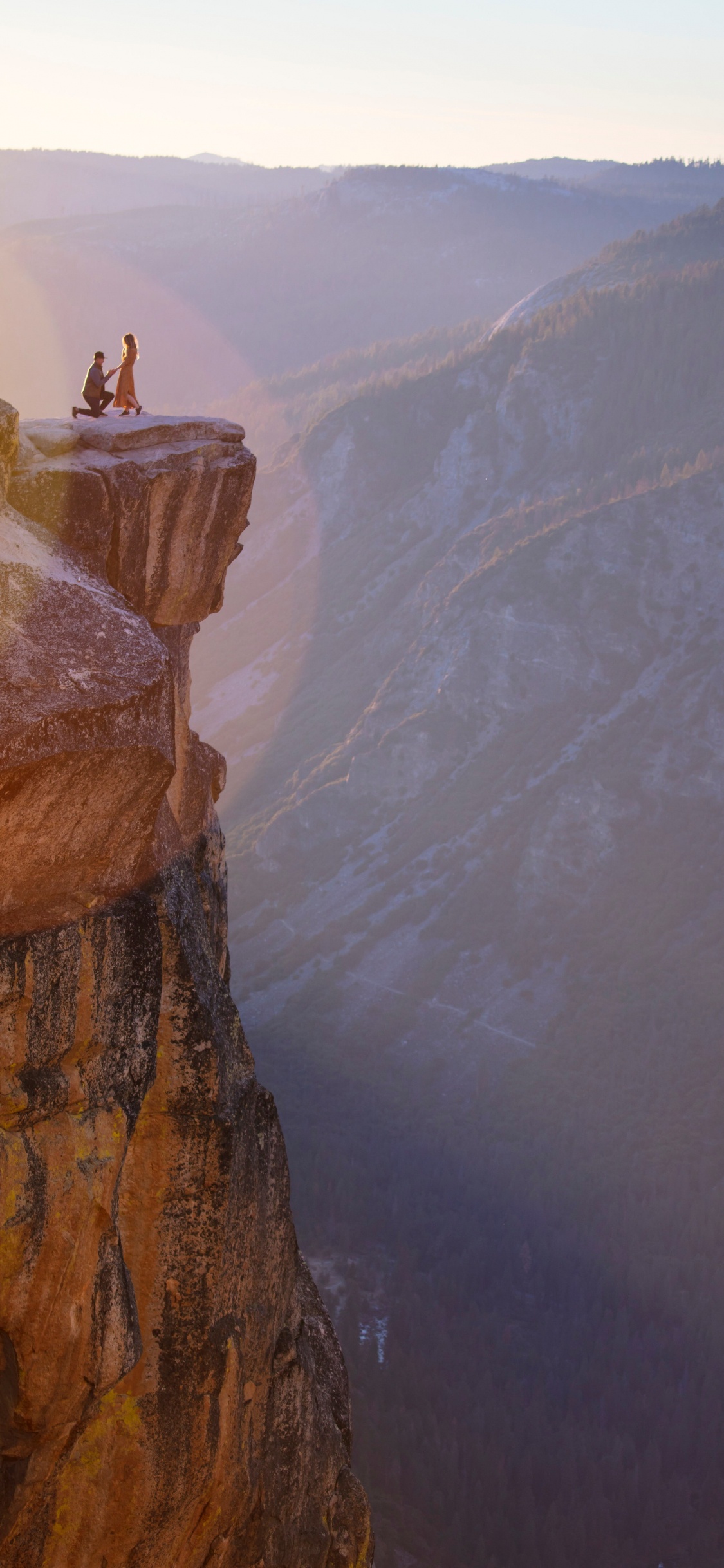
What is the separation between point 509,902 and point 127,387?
6970cm

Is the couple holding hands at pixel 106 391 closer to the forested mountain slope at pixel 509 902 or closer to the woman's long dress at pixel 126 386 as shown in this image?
the woman's long dress at pixel 126 386

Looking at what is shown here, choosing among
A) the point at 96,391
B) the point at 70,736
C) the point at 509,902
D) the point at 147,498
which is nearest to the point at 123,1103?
the point at 70,736

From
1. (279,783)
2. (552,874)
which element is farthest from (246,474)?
(279,783)

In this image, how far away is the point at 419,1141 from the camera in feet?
212

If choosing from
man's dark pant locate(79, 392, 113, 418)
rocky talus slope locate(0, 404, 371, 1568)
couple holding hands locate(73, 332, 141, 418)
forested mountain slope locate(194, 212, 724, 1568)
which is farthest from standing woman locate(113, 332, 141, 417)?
forested mountain slope locate(194, 212, 724, 1568)

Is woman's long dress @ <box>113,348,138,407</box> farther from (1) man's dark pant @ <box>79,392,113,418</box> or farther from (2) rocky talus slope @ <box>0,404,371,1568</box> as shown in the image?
(2) rocky talus slope @ <box>0,404,371,1568</box>

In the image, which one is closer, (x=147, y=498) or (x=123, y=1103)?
(x=123, y=1103)

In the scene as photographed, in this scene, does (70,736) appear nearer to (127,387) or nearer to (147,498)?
(147,498)

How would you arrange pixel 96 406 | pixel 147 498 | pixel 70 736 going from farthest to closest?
pixel 96 406 < pixel 147 498 < pixel 70 736

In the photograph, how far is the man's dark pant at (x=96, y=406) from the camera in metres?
19.6

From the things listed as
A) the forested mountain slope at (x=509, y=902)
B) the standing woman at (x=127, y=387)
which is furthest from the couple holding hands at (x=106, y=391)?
the forested mountain slope at (x=509, y=902)

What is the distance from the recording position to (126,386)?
800 inches

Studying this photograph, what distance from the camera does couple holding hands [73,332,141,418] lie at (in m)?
19.6

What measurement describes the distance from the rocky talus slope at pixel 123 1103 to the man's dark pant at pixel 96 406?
1.47 metres
